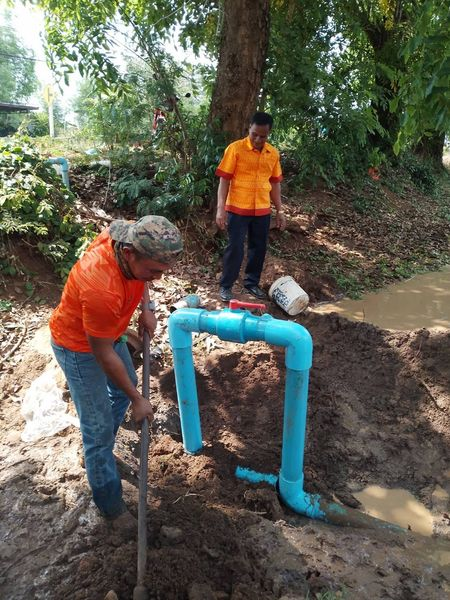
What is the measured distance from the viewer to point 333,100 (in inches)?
288

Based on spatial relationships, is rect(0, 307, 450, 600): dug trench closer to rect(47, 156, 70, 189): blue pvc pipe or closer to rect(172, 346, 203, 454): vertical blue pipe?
rect(172, 346, 203, 454): vertical blue pipe

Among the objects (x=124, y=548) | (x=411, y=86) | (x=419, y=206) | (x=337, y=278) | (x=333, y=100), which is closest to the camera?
(x=124, y=548)

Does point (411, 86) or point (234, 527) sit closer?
point (234, 527)

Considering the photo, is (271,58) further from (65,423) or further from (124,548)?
(124,548)

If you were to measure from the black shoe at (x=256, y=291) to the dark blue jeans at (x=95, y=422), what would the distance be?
2.64 m

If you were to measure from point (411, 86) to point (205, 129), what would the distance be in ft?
10.3

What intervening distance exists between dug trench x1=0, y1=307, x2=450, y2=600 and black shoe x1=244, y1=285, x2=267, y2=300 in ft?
2.08

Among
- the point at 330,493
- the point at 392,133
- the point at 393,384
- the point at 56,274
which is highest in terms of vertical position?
the point at 392,133

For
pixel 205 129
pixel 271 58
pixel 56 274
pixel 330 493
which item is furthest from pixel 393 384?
pixel 271 58

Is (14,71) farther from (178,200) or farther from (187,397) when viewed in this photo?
(187,397)

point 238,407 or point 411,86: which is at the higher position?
point 411,86

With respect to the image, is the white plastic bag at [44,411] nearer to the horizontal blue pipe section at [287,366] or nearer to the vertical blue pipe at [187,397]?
the vertical blue pipe at [187,397]

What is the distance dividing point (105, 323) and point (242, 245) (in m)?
2.62

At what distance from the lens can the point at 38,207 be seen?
4.62 m
